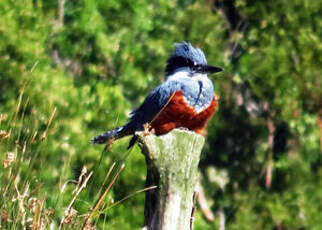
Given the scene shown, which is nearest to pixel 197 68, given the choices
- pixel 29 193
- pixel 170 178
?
pixel 170 178

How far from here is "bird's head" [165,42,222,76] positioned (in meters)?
6.24

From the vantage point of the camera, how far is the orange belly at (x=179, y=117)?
576 cm

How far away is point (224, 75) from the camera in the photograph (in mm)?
11734

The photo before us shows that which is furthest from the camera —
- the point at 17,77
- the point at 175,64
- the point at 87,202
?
the point at 17,77

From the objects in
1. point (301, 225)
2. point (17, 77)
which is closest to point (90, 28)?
point (17, 77)

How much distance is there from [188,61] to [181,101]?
51 centimetres

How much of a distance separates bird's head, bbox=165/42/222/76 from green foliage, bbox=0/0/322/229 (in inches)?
94.8

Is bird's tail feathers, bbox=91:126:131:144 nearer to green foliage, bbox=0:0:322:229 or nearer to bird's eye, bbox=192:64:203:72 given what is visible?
bird's eye, bbox=192:64:203:72

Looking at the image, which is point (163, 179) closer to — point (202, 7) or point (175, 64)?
point (175, 64)

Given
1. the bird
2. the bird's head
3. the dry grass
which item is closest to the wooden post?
the dry grass

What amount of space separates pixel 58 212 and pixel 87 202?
9.9 inches

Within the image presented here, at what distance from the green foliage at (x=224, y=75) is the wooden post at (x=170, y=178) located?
4.85 metres

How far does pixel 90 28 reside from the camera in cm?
1039

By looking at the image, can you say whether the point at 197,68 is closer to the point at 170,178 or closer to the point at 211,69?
the point at 211,69
